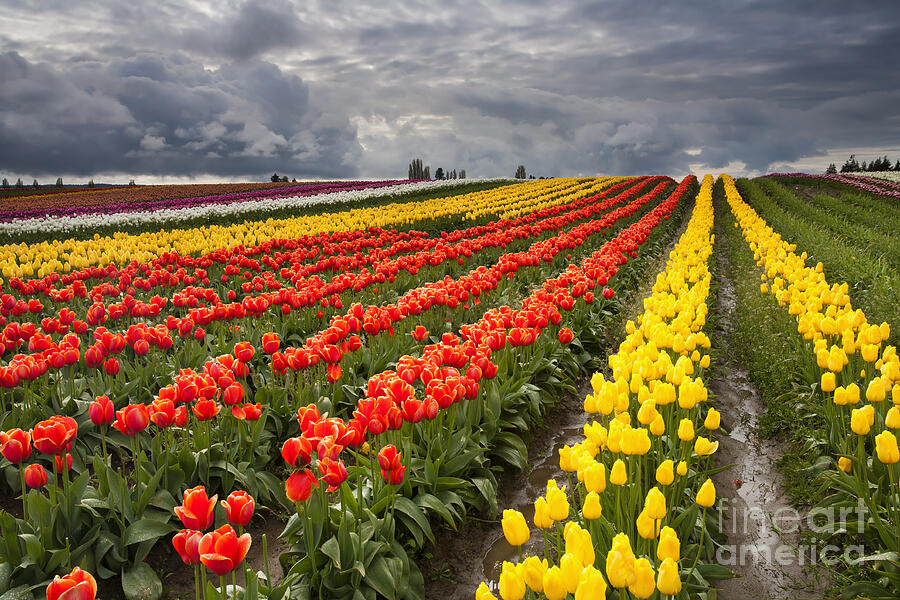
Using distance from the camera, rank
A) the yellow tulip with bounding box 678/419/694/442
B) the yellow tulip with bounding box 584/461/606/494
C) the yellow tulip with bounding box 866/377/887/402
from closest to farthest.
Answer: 1. the yellow tulip with bounding box 584/461/606/494
2. the yellow tulip with bounding box 678/419/694/442
3. the yellow tulip with bounding box 866/377/887/402

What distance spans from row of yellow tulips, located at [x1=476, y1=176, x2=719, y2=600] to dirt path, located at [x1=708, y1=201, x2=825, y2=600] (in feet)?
1.22

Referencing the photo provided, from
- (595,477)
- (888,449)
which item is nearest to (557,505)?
(595,477)

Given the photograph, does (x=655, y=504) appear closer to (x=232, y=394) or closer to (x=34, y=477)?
(x=232, y=394)

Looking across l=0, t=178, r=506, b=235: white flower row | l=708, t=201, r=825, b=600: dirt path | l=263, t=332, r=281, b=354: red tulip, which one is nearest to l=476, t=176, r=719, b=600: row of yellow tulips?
l=708, t=201, r=825, b=600: dirt path

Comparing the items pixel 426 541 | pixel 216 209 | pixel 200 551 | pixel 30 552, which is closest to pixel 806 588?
pixel 426 541

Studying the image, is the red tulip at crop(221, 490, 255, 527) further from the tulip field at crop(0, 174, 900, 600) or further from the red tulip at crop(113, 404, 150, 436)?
the red tulip at crop(113, 404, 150, 436)

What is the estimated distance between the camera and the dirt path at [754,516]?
361 centimetres

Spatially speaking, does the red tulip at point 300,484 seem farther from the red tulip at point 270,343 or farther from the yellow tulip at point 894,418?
the yellow tulip at point 894,418

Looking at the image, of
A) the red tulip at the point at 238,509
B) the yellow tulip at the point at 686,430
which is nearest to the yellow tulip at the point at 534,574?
the red tulip at the point at 238,509

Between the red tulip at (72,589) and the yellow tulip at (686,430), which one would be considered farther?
the yellow tulip at (686,430)

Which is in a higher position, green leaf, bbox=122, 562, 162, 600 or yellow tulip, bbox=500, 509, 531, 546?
yellow tulip, bbox=500, 509, 531, 546

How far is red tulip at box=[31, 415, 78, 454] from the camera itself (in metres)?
3.09

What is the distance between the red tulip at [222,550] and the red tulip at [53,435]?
1.49m

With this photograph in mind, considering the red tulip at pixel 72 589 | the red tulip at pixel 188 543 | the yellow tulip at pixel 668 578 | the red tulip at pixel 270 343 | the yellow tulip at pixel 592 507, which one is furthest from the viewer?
the red tulip at pixel 270 343
